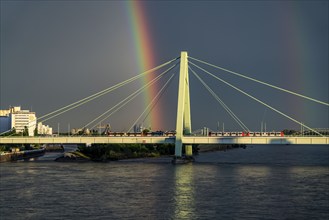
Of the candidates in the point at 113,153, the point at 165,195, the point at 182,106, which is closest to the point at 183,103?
the point at 182,106

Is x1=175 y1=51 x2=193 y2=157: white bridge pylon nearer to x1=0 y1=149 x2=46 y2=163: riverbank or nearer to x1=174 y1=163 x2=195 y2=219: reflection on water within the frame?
x1=174 y1=163 x2=195 y2=219: reflection on water

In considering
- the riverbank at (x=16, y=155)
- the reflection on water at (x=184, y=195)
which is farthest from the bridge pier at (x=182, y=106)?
the riverbank at (x=16, y=155)

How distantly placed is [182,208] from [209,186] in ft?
24.4

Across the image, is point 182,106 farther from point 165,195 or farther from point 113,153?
point 165,195

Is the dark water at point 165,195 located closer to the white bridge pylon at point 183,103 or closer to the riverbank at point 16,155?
the white bridge pylon at point 183,103

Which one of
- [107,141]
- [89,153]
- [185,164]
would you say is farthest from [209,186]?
[89,153]

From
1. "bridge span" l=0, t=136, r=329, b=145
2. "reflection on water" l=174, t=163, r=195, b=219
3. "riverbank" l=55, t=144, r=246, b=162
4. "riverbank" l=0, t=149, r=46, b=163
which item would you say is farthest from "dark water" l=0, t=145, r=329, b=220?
"riverbank" l=0, t=149, r=46, b=163

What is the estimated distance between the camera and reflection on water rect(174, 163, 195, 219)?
69.5 feet

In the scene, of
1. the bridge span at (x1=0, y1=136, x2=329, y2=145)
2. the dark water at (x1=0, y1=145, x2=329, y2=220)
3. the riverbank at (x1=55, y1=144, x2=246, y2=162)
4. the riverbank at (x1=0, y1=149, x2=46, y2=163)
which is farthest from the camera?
the riverbank at (x1=55, y1=144, x2=246, y2=162)

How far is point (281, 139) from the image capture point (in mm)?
46719

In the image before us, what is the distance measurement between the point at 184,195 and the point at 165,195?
881 millimetres

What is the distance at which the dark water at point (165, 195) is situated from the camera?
21141mm

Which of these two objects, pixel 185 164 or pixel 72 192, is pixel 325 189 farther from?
pixel 185 164

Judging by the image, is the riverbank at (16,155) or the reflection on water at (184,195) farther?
the riverbank at (16,155)
